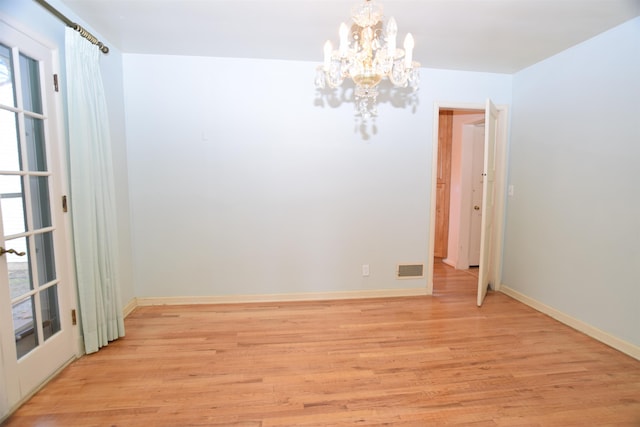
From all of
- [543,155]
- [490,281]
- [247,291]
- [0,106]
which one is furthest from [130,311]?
[543,155]

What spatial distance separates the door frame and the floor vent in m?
0.10

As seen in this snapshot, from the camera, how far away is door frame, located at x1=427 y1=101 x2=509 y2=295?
342cm

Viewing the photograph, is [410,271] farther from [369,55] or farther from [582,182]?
[369,55]

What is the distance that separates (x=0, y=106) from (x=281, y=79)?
2.18 m

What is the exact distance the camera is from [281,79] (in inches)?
124

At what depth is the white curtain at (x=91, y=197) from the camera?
7.01ft

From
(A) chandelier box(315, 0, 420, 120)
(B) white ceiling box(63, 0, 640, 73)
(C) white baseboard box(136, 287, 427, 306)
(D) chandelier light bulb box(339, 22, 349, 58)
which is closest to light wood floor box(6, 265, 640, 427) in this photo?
(C) white baseboard box(136, 287, 427, 306)

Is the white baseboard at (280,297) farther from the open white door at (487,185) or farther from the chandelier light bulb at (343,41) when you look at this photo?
the chandelier light bulb at (343,41)

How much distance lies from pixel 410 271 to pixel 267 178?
1.99 m

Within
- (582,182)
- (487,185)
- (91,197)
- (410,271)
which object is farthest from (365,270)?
(91,197)

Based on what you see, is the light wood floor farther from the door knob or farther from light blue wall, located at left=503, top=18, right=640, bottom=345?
the door knob

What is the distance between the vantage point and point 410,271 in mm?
3545

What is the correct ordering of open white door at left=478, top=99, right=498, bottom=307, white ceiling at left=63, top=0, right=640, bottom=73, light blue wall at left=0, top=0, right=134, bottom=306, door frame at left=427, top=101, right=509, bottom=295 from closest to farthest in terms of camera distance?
light blue wall at left=0, top=0, right=134, bottom=306, white ceiling at left=63, top=0, right=640, bottom=73, open white door at left=478, top=99, right=498, bottom=307, door frame at left=427, top=101, right=509, bottom=295

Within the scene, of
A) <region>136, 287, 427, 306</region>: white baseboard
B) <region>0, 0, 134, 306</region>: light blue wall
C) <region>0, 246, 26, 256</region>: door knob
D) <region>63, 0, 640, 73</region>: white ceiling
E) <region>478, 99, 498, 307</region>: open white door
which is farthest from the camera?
<region>136, 287, 427, 306</region>: white baseboard
